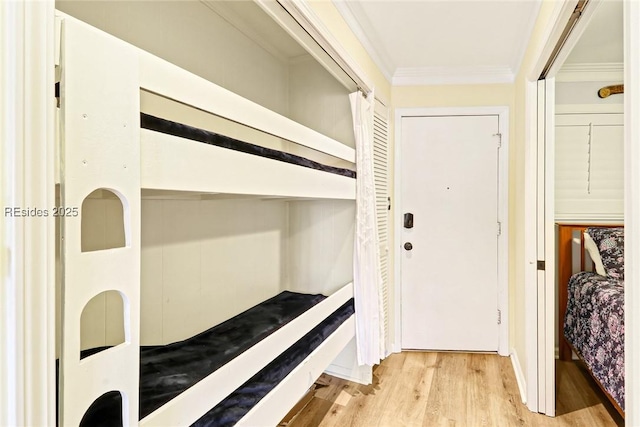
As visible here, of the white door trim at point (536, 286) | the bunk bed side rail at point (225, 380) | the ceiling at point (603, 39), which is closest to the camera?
the bunk bed side rail at point (225, 380)

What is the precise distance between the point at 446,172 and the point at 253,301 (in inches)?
75.1

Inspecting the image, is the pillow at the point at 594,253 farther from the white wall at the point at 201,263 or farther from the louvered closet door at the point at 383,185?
the white wall at the point at 201,263

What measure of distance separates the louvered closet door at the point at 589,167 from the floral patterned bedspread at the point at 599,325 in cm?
56

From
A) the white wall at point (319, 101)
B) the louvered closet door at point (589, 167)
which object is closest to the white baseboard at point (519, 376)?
the louvered closet door at point (589, 167)

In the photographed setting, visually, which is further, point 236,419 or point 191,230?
point 191,230

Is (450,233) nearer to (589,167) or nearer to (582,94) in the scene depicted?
(589,167)

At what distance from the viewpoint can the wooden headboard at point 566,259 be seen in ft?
9.02

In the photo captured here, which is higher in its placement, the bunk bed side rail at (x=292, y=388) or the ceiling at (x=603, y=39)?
the ceiling at (x=603, y=39)

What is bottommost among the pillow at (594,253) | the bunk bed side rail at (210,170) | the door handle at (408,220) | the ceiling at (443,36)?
the pillow at (594,253)

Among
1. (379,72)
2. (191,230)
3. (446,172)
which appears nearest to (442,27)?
(379,72)

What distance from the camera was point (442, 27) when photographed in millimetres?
2227
